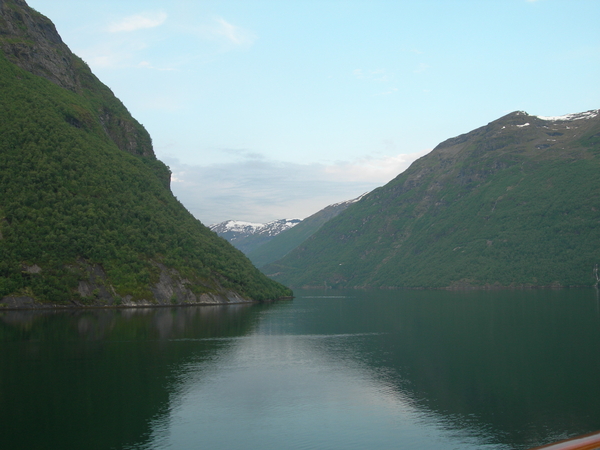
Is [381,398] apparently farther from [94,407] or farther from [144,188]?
[144,188]

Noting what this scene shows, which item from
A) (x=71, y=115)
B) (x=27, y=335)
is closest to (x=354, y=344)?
(x=27, y=335)

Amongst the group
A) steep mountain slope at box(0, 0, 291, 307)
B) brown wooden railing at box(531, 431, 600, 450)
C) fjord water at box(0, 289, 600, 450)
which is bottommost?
fjord water at box(0, 289, 600, 450)

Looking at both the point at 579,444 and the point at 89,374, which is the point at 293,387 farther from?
the point at 579,444

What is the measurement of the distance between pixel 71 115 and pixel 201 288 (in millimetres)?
76527

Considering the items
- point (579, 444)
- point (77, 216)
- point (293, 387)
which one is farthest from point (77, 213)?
point (579, 444)

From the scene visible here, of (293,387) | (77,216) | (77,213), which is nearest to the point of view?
(293,387)

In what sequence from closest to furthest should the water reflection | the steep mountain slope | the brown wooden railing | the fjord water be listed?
the brown wooden railing, the water reflection, the fjord water, the steep mountain slope

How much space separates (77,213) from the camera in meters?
141

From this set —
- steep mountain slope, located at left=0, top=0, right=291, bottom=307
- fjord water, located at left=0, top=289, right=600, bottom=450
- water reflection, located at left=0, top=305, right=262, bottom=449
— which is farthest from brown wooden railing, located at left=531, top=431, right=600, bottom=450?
steep mountain slope, located at left=0, top=0, right=291, bottom=307

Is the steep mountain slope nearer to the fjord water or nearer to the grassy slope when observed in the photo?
Result: the grassy slope

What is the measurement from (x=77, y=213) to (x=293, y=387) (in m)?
111

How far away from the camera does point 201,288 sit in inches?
6078

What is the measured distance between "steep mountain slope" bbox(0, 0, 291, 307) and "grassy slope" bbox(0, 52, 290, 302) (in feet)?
1.03

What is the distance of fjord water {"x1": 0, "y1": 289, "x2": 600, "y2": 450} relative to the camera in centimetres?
3538
